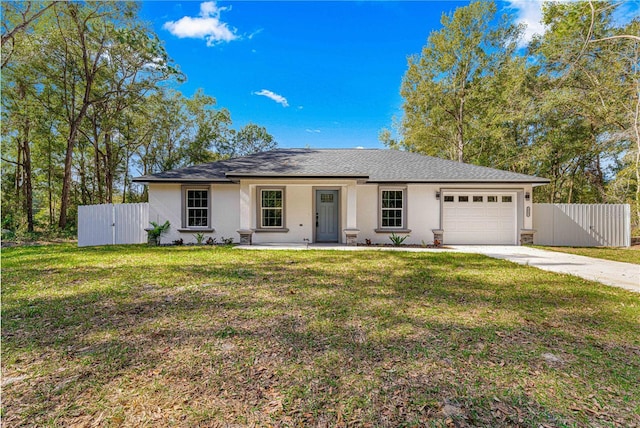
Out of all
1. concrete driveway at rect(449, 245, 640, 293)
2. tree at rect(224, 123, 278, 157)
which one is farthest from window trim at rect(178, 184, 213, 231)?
tree at rect(224, 123, 278, 157)

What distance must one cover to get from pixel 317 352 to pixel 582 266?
24.9ft

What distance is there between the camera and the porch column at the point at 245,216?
1026cm

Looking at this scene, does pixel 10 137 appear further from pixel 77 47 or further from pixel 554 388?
pixel 554 388

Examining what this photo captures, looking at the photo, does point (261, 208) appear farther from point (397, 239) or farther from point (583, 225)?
point (583, 225)

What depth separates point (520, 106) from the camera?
1487cm

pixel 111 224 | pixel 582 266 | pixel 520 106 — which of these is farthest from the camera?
pixel 520 106

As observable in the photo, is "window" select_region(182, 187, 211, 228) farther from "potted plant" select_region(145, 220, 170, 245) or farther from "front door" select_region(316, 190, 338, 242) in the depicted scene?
"front door" select_region(316, 190, 338, 242)

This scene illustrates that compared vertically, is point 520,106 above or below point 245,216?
above

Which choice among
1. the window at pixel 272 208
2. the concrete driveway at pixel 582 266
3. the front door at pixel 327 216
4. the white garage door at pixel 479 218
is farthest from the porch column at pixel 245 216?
the concrete driveway at pixel 582 266

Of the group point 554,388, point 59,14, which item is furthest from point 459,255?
point 59,14

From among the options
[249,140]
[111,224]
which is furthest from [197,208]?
[249,140]

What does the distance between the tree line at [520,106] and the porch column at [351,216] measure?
10465 mm

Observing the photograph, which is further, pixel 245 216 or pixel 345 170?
pixel 345 170

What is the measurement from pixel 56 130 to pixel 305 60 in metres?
17.7
